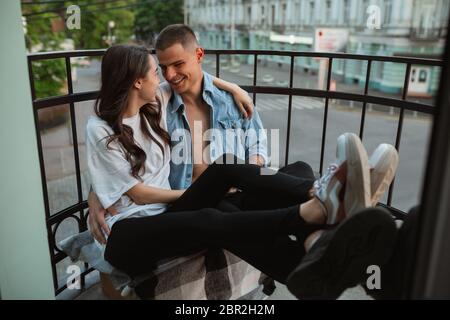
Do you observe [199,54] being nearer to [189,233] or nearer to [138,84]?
[138,84]

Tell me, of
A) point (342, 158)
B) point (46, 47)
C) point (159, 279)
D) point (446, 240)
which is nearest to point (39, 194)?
point (159, 279)

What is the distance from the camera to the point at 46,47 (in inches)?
475

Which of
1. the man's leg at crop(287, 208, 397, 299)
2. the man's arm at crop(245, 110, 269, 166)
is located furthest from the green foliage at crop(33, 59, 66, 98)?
the man's leg at crop(287, 208, 397, 299)

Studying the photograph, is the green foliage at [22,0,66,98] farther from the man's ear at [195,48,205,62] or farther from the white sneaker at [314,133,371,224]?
the white sneaker at [314,133,371,224]

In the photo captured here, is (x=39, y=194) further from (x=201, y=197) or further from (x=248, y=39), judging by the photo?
(x=248, y=39)

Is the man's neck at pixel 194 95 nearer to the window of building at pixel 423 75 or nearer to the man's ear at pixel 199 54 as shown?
the man's ear at pixel 199 54

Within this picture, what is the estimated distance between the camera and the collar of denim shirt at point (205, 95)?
176 cm

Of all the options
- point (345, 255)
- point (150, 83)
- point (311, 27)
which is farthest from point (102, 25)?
point (345, 255)

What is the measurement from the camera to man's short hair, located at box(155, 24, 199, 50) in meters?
1.70

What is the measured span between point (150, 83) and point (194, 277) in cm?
75

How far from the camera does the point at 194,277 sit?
1425mm

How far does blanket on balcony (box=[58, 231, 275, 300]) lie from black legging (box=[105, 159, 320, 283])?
0.04 metres

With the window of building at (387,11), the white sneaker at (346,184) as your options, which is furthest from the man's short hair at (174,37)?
the window of building at (387,11)
